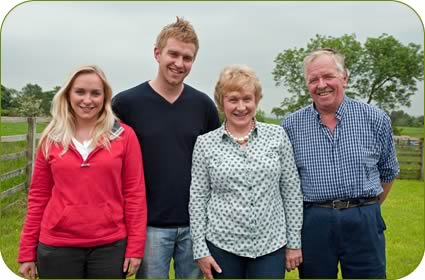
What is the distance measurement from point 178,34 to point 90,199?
1148mm

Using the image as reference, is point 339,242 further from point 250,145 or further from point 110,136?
point 110,136

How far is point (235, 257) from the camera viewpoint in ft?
8.75

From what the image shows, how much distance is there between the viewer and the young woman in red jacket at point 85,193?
104 inches

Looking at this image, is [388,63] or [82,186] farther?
[388,63]

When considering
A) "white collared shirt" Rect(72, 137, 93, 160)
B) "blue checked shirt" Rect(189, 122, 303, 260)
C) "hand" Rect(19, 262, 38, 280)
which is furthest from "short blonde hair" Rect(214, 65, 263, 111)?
"hand" Rect(19, 262, 38, 280)

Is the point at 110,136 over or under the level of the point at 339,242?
over

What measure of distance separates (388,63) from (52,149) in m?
24.7

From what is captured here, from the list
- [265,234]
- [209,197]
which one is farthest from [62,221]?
[265,234]

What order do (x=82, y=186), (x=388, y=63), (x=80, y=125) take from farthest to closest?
(x=388, y=63) → (x=80, y=125) → (x=82, y=186)

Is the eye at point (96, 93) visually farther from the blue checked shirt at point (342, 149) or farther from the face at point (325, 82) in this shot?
the face at point (325, 82)

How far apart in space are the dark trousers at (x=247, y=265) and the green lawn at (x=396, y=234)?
2.12m

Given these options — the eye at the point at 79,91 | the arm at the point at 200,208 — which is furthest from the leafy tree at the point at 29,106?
the arm at the point at 200,208

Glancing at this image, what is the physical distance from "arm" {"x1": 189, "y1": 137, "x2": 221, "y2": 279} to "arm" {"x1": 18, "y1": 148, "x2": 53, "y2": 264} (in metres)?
0.88

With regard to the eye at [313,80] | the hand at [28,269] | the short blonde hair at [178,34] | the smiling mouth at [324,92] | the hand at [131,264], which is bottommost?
the hand at [28,269]
